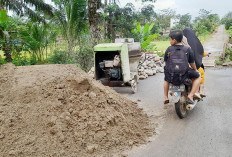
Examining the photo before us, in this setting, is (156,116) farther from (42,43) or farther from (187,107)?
(42,43)

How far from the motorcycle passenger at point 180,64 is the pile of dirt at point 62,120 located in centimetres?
106

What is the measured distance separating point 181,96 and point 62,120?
7.94 feet

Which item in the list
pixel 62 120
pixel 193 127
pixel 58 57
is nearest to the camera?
pixel 62 120

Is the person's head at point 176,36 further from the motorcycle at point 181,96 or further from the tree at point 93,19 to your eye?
the tree at point 93,19

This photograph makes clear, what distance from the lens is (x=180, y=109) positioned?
4.35 m

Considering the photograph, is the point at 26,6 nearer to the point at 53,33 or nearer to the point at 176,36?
the point at 53,33

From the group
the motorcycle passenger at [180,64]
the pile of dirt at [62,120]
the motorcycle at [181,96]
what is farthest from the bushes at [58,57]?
the motorcycle at [181,96]

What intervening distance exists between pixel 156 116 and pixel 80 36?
745 cm

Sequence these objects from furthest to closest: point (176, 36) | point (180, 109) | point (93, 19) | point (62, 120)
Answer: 1. point (93, 19)
2. point (180, 109)
3. point (176, 36)
4. point (62, 120)

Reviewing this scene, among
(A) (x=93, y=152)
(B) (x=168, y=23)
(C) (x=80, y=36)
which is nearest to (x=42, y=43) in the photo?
(C) (x=80, y=36)

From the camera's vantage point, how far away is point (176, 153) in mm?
3242

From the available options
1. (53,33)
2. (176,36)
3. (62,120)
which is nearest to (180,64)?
(176,36)

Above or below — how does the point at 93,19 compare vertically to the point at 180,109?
above

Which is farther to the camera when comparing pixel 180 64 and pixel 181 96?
pixel 181 96
